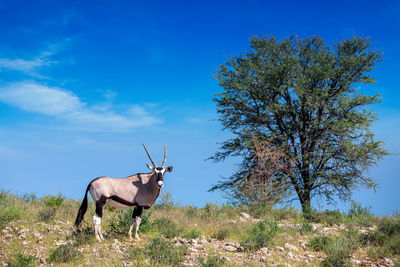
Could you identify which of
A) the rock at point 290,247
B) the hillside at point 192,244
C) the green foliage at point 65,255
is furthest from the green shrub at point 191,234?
the green foliage at point 65,255

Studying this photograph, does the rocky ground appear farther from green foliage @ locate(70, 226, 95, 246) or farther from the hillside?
green foliage @ locate(70, 226, 95, 246)

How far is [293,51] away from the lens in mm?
20359

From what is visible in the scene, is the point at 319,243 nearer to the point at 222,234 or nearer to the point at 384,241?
the point at 384,241

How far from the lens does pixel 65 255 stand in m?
7.61

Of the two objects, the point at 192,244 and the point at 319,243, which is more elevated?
the point at 319,243

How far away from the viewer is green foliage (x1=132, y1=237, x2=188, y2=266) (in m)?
7.20

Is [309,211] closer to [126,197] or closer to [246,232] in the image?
[246,232]

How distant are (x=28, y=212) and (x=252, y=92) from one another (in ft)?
42.0

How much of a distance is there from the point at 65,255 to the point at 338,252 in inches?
226

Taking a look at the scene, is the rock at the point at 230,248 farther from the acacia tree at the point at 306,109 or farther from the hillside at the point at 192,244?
the acacia tree at the point at 306,109

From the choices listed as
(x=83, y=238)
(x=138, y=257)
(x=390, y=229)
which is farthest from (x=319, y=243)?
(x=83, y=238)

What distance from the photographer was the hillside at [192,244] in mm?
7309

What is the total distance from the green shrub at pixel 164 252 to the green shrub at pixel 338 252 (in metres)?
2.91

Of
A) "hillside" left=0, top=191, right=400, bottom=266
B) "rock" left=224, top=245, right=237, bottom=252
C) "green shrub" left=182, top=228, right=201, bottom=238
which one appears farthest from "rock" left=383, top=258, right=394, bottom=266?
"green shrub" left=182, top=228, right=201, bottom=238
